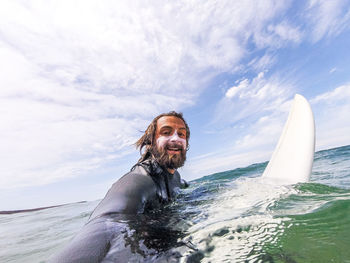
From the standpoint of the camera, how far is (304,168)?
12.1 feet

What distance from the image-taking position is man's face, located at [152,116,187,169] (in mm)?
2977

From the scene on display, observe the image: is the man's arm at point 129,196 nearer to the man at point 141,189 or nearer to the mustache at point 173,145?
the man at point 141,189

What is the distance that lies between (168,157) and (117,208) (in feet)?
4.41

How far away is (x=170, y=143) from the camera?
10.00 ft

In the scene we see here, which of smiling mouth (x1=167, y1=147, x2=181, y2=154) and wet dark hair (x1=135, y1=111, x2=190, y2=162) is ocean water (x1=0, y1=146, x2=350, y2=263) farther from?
wet dark hair (x1=135, y1=111, x2=190, y2=162)

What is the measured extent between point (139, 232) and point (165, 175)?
1.42 meters

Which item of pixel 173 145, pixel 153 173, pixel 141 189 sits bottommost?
pixel 141 189

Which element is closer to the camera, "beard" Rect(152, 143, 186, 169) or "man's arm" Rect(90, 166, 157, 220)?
"man's arm" Rect(90, 166, 157, 220)

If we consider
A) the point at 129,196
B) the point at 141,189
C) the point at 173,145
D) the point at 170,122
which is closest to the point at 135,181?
the point at 141,189

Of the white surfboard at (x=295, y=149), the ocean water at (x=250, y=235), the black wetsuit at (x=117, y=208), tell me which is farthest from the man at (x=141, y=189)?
the white surfboard at (x=295, y=149)

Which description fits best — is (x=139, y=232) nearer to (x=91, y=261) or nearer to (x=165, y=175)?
(x=91, y=261)

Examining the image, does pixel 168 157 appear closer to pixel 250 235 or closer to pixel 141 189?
pixel 141 189

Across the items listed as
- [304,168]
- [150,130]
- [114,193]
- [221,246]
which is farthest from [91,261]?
[304,168]

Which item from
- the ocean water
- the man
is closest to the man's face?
the man
